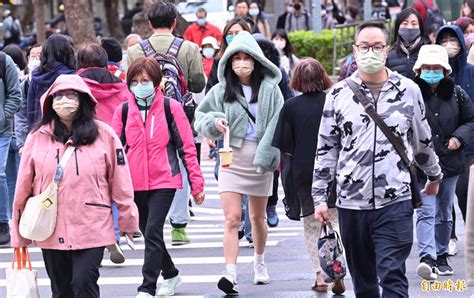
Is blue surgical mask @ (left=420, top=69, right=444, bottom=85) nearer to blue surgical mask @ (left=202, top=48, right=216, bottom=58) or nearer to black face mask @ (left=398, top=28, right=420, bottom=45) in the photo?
black face mask @ (left=398, top=28, right=420, bottom=45)

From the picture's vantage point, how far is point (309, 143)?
31.1ft

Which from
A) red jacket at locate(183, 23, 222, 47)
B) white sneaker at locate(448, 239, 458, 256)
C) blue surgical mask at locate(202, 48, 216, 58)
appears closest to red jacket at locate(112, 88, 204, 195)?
white sneaker at locate(448, 239, 458, 256)

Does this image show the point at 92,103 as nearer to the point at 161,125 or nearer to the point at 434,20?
the point at 161,125

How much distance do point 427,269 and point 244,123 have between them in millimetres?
1784

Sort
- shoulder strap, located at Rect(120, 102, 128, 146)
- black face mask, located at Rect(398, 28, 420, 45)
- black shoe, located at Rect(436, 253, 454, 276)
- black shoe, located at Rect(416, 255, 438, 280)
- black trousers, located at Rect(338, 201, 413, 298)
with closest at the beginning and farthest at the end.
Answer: black trousers, located at Rect(338, 201, 413, 298) < shoulder strap, located at Rect(120, 102, 128, 146) < black shoe, located at Rect(416, 255, 438, 280) < black shoe, located at Rect(436, 253, 454, 276) < black face mask, located at Rect(398, 28, 420, 45)

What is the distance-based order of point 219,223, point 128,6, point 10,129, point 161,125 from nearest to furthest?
1. point 161,125
2. point 10,129
3. point 219,223
4. point 128,6

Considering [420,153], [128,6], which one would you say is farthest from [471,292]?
[128,6]

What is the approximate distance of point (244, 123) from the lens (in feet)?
32.2

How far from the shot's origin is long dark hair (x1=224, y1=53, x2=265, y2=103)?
32.3 ft

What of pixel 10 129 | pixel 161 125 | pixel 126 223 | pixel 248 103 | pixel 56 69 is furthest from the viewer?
pixel 10 129

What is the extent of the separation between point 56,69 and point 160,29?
982mm

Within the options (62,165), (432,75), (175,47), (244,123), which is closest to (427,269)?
(432,75)

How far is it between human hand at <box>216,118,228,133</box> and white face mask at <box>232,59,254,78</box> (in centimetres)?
39

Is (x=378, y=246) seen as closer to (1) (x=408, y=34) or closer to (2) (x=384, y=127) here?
(2) (x=384, y=127)
